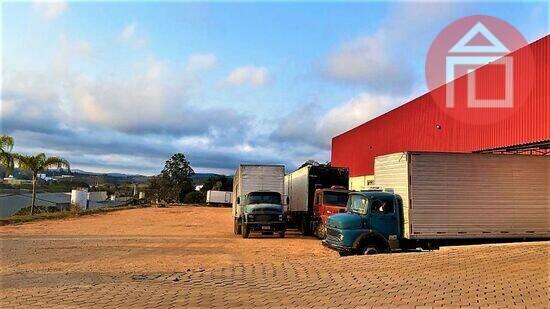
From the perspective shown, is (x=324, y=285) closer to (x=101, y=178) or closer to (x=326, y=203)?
(x=326, y=203)

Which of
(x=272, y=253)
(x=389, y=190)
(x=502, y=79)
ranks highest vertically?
(x=502, y=79)

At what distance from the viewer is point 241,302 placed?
7641 mm

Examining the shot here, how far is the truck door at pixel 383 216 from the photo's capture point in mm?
13461

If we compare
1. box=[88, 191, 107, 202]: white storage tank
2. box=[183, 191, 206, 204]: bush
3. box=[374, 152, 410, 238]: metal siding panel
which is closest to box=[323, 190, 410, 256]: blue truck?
box=[374, 152, 410, 238]: metal siding panel

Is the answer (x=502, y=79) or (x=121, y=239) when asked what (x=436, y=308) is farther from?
(x=502, y=79)

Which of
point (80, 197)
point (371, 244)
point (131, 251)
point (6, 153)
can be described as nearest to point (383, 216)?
point (371, 244)

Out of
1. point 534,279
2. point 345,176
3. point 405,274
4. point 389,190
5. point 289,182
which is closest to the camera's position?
point 534,279

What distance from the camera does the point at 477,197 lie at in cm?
1378

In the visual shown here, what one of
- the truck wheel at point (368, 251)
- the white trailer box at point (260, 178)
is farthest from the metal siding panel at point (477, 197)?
the white trailer box at point (260, 178)

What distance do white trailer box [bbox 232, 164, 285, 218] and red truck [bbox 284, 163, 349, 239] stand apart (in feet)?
5.74

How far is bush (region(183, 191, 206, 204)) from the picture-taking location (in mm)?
75894

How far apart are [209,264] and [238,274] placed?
2.66 meters

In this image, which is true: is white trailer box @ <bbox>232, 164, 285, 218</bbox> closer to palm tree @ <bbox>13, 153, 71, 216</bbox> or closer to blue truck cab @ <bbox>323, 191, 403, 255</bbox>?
blue truck cab @ <bbox>323, 191, 403, 255</bbox>

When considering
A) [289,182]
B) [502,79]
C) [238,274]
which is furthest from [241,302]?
[289,182]
